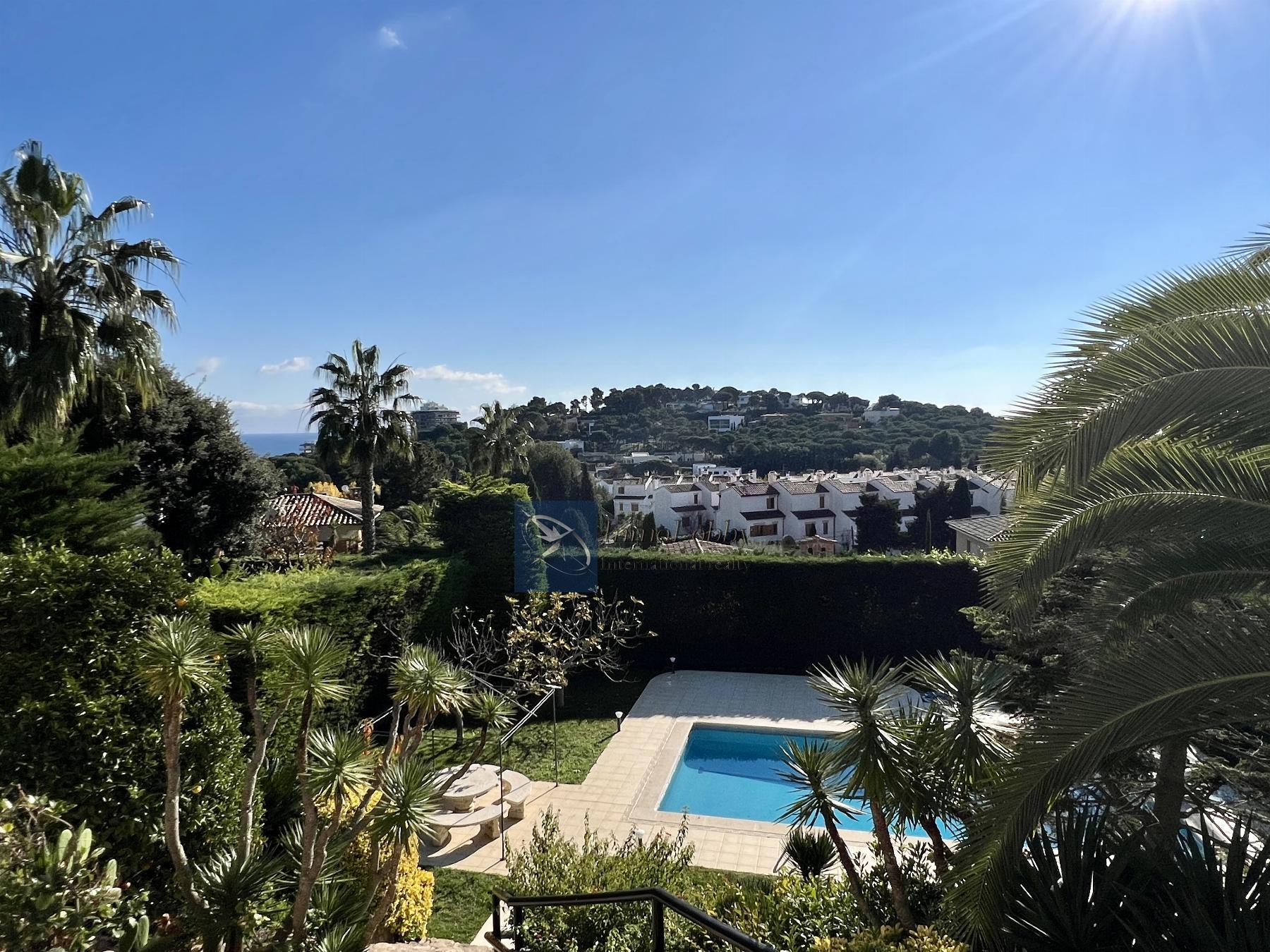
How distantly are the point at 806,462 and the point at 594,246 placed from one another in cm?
5494

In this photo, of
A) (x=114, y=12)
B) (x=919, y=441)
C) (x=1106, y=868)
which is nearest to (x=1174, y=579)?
(x=1106, y=868)

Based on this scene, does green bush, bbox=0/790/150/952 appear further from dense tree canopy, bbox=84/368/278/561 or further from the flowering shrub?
dense tree canopy, bbox=84/368/278/561

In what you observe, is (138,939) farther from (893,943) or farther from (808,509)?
(808,509)

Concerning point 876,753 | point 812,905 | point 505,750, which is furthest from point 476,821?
point 876,753

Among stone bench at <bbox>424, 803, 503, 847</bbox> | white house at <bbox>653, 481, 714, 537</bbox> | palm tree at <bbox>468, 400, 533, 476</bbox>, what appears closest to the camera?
stone bench at <bbox>424, 803, 503, 847</bbox>

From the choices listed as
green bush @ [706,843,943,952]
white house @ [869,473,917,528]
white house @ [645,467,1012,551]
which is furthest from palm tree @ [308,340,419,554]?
white house @ [869,473,917,528]

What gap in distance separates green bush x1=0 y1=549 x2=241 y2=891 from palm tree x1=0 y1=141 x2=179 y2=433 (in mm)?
4699

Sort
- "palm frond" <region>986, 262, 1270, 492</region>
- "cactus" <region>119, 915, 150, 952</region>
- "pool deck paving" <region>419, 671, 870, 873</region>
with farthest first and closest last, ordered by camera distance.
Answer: "pool deck paving" <region>419, 671, 870, 873</region> → "cactus" <region>119, 915, 150, 952</region> → "palm frond" <region>986, 262, 1270, 492</region>

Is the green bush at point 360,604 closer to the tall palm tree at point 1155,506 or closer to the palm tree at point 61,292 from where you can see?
the palm tree at point 61,292

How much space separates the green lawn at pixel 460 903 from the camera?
6.28m

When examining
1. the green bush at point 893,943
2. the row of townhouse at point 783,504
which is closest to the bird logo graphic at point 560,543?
the green bush at point 893,943

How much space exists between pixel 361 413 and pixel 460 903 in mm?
12545

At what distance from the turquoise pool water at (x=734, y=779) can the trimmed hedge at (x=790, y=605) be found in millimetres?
3306

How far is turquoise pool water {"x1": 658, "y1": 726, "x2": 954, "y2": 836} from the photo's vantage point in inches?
380
